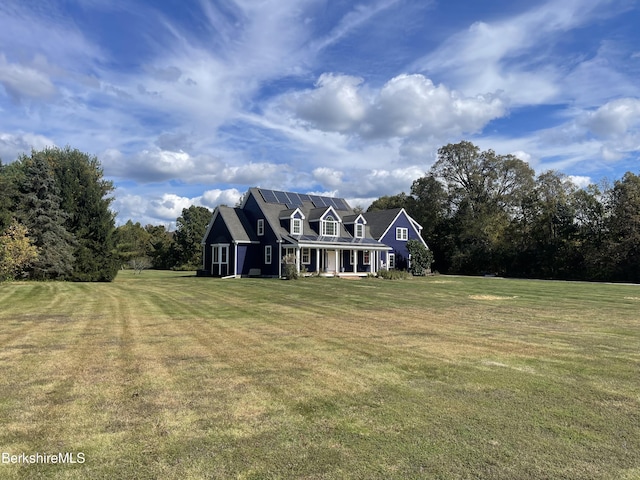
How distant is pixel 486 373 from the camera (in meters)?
→ 6.39

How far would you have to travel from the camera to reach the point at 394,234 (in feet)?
141

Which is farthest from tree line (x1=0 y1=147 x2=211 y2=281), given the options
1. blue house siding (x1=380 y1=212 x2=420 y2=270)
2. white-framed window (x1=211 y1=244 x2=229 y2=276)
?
blue house siding (x1=380 y1=212 x2=420 y2=270)

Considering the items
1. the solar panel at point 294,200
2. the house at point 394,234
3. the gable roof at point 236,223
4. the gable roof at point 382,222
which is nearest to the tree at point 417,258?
the house at point 394,234

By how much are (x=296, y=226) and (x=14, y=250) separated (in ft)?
61.8

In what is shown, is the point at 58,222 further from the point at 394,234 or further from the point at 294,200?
the point at 394,234

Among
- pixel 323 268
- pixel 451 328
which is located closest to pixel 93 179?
pixel 323 268

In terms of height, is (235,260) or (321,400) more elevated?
(235,260)

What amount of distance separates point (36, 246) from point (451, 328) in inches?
1005

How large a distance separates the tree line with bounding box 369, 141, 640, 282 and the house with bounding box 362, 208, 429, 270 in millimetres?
7417

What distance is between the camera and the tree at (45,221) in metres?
26.7

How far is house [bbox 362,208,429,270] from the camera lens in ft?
139

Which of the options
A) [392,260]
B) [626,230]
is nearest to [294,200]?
[392,260]

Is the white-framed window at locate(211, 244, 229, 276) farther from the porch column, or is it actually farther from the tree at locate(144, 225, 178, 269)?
the tree at locate(144, 225, 178, 269)

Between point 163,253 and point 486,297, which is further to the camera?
point 163,253
